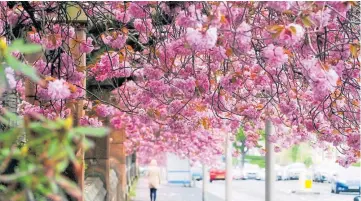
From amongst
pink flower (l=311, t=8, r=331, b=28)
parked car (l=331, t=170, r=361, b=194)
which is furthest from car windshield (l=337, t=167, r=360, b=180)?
pink flower (l=311, t=8, r=331, b=28)

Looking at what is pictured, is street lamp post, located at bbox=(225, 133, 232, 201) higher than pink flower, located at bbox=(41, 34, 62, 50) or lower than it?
lower

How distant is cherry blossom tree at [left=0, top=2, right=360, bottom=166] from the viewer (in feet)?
17.3

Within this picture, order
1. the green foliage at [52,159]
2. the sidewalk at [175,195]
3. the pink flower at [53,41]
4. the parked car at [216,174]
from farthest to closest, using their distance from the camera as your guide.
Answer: the parked car at [216,174]
the sidewalk at [175,195]
the pink flower at [53,41]
the green foliage at [52,159]

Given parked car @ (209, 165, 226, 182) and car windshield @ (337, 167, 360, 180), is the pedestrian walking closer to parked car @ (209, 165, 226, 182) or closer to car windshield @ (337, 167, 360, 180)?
car windshield @ (337, 167, 360, 180)

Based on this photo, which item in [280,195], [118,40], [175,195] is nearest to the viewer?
[118,40]

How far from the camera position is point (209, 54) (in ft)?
21.9

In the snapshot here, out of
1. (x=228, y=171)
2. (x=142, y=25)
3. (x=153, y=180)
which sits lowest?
(x=153, y=180)

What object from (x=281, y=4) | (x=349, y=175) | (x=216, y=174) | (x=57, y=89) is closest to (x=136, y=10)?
(x=57, y=89)

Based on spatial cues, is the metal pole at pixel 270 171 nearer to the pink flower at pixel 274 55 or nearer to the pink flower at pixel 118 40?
the pink flower at pixel 118 40

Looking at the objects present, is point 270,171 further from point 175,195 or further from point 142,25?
point 175,195

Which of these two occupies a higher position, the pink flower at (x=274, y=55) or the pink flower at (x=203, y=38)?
the pink flower at (x=274, y=55)

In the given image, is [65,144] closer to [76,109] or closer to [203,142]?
[76,109]

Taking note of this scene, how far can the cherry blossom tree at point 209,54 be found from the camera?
527cm

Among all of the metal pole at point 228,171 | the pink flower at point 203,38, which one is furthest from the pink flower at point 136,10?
the metal pole at point 228,171
